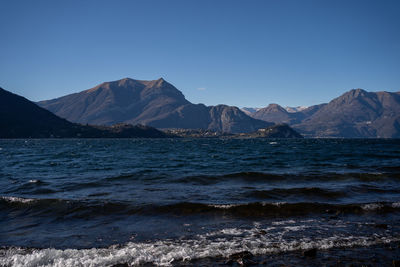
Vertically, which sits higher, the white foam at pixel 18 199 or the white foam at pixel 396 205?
the white foam at pixel 18 199

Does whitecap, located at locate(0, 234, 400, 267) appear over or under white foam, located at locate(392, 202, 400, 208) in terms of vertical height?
over

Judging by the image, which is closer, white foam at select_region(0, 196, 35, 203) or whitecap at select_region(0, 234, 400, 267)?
whitecap at select_region(0, 234, 400, 267)

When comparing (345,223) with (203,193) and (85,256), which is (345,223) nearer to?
(203,193)

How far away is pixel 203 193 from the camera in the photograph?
20.7 metres

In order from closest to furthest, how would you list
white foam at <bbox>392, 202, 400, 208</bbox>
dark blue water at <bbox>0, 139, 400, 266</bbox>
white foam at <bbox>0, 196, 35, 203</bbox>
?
dark blue water at <bbox>0, 139, 400, 266</bbox> → white foam at <bbox>392, 202, 400, 208</bbox> → white foam at <bbox>0, 196, 35, 203</bbox>

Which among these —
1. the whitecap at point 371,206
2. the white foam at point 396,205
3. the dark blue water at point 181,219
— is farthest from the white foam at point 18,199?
the white foam at point 396,205

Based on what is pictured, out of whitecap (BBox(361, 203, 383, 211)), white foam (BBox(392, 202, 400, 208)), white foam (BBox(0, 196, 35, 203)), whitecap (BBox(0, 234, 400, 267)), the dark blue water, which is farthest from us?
white foam (BBox(0, 196, 35, 203))

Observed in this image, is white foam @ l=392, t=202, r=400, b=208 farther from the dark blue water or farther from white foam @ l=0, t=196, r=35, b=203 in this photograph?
white foam @ l=0, t=196, r=35, b=203

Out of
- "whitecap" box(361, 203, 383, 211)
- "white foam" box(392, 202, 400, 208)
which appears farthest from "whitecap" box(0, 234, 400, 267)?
"white foam" box(392, 202, 400, 208)

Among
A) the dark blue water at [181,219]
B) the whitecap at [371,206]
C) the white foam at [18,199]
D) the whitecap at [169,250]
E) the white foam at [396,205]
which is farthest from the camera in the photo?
the white foam at [18,199]

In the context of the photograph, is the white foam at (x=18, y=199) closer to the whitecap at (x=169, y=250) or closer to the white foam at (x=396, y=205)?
the whitecap at (x=169, y=250)

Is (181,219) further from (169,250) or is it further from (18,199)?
(18,199)

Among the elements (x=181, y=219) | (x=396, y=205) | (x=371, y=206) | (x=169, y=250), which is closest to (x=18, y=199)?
(x=181, y=219)

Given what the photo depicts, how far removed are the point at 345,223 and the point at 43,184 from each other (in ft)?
79.4
